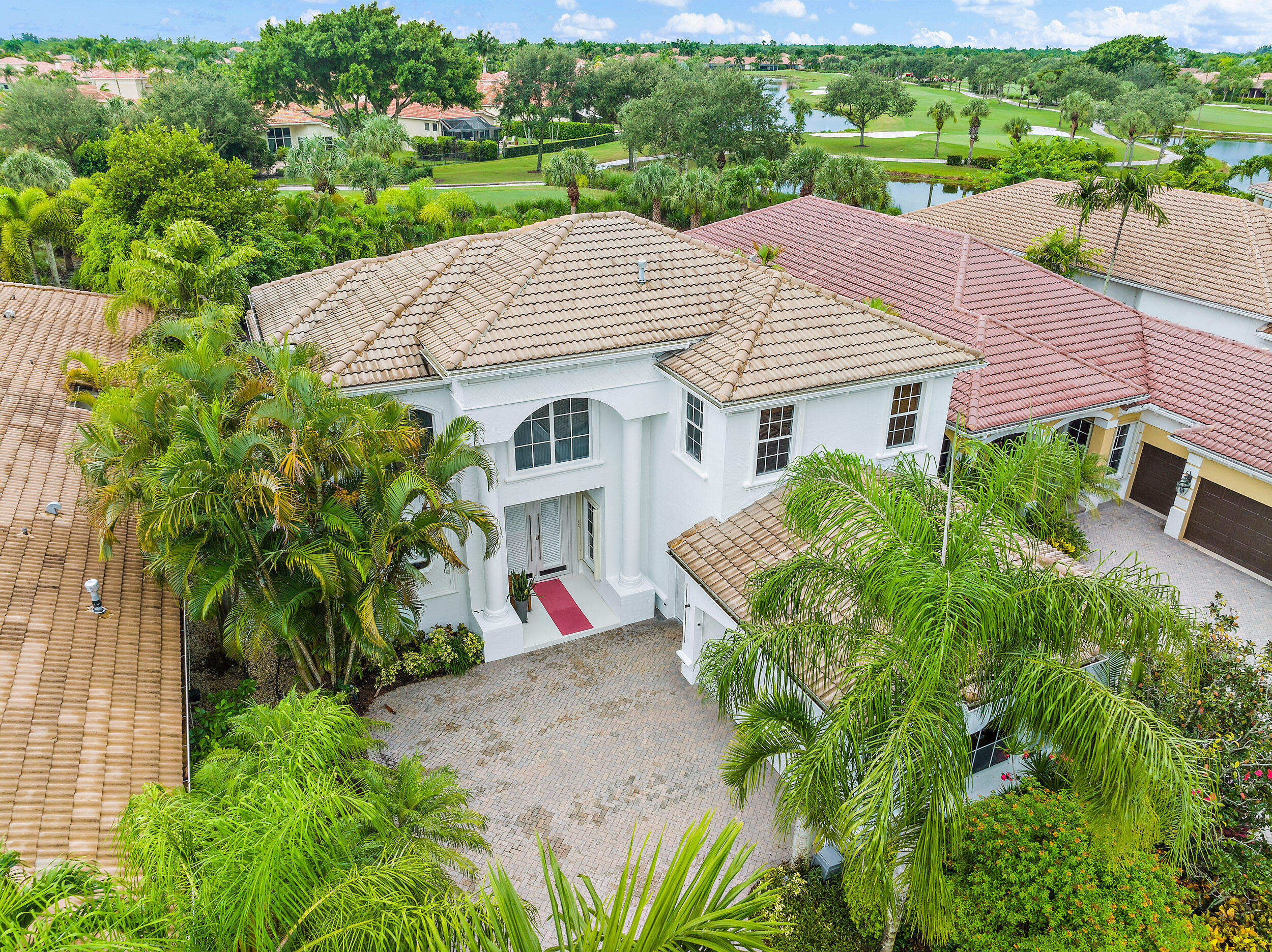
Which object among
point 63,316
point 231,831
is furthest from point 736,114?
point 231,831

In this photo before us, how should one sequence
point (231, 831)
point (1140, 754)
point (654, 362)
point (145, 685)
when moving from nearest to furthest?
point (231, 831)
point (1140, 754)
point (145, 685)
point (654, 362)

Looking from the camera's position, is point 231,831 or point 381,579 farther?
point 381,579

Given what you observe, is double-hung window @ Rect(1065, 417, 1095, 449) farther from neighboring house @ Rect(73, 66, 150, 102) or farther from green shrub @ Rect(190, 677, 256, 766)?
neighboring house @ Rect(73, 66, 150, 102)

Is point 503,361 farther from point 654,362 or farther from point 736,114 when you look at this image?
point 736,114

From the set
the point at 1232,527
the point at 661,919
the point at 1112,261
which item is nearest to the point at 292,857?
the point at 661,919

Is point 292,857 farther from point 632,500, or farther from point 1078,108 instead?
point 1078,108
